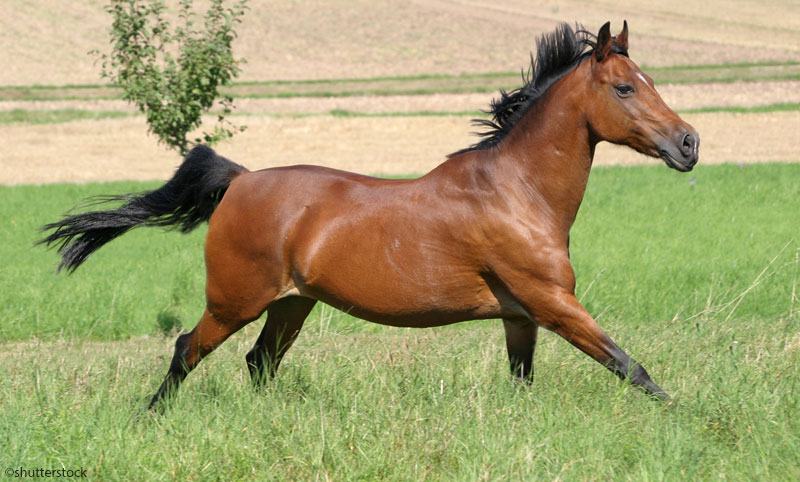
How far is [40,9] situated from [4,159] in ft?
87.9

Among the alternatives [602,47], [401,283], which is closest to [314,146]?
[401,283]

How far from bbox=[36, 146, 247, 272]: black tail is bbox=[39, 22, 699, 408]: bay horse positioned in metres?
0.37

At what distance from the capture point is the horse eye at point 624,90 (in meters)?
4.31

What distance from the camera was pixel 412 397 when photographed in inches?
182

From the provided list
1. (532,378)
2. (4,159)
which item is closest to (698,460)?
(532,378)

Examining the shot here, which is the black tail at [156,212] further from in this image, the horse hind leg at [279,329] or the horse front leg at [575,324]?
the horse front leg at [575,324]

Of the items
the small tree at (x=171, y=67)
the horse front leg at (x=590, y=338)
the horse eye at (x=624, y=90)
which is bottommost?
the horse front leg at (x=590, y=338)

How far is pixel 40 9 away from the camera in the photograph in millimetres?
45750

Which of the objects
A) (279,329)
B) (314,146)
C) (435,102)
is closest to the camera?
(279,329)

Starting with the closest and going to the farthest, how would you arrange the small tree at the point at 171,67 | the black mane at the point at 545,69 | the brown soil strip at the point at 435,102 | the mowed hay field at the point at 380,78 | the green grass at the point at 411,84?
1. the black mane at the point at 545,69
2. the small tree at the point at 171,67
3. the mowed hay field at the point at 380,78
4. the brown soil strip at the point at 435,102
5. the green grass at the point at 411,84

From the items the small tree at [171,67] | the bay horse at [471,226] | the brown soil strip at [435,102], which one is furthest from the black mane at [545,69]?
the brown soil strip at [435,102]

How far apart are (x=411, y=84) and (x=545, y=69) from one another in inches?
1234

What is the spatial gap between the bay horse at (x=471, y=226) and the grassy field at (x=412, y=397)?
A: 327 millimetres

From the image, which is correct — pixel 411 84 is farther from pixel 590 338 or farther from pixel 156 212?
pixel 590 338
